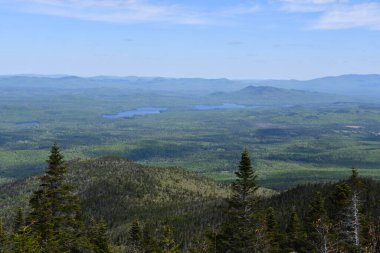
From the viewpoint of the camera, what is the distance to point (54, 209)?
3975cm

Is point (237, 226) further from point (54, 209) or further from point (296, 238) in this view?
point (296, 238)

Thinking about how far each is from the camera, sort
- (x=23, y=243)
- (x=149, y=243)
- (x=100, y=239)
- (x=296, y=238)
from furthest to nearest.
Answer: (x=149, y=243), (x=100, y=239), (x=296, y=238), (x=23, y=243)

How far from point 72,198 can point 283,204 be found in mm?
99153

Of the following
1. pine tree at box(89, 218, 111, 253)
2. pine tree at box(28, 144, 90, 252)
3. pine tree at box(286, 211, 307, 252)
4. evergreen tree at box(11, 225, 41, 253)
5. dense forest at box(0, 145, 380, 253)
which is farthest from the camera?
pine tree at box(89, 218, 111, 253)

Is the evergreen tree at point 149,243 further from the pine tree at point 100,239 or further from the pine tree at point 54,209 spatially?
the pine tree at point 54,209

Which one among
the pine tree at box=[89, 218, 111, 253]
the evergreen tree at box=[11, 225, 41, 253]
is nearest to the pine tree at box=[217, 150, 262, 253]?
the evergreen tree at box=[11, 225, 41, 253]

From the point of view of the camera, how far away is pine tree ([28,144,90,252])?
3888 cm

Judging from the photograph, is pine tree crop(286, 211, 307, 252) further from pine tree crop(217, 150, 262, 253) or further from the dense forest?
pine tree crop(217, 150, 262, 253)

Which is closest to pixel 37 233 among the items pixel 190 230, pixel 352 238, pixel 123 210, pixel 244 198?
Result: pixel 244 198

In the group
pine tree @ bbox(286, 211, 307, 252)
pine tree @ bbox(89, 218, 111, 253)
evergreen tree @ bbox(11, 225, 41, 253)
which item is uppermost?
evergreen tree @ bbox(11, 225, 41, 253)

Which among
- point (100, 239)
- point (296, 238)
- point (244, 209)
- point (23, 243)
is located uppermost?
point (244, 209)

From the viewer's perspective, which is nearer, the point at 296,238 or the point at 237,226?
the point at 237,226

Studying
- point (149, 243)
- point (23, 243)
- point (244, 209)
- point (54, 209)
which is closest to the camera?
point (23, 243)

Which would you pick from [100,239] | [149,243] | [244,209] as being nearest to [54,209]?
[244,209]
